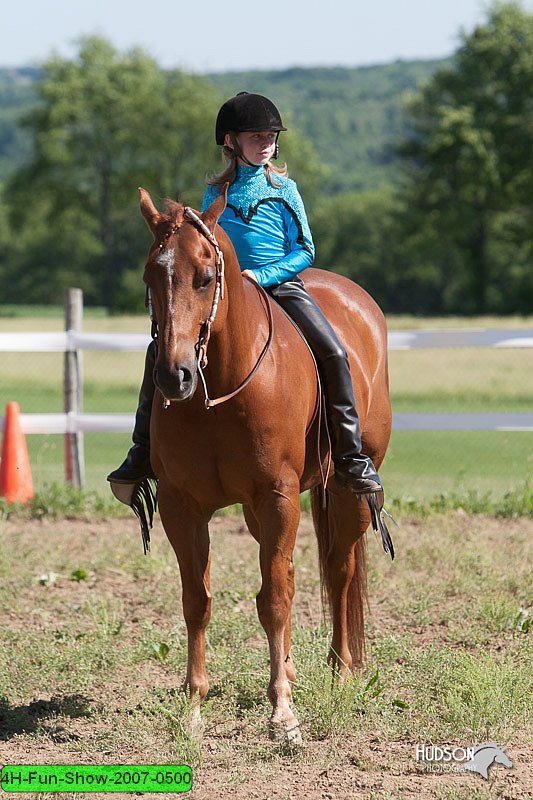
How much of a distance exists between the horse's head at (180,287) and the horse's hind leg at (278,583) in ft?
2.79

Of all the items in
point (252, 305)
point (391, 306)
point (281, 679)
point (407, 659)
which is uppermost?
point (252, 305)

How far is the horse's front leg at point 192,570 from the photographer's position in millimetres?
4750

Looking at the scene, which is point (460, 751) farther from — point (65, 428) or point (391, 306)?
point (391, 306)

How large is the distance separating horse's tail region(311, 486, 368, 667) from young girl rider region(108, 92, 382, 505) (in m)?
0.43

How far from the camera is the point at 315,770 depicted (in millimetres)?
4348

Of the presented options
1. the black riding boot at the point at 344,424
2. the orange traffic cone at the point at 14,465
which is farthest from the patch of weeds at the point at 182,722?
the orange traffic cone at the point at 14,465

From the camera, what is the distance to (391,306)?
7362 centimetres

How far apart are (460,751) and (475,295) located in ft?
181

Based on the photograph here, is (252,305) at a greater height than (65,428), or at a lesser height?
greater

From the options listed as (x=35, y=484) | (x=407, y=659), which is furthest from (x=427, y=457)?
(x=407, y=659)

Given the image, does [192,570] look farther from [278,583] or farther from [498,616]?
[498,616]

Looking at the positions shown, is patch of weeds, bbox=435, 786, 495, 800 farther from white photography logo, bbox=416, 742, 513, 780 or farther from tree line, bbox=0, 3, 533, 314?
tree line, bbox=0, 3, 533, 314

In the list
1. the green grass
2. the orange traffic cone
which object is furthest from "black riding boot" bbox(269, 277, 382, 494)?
the orange traffic cone

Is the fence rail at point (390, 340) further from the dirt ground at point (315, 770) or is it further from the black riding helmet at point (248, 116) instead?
the dirt ground at point (315, 770)
